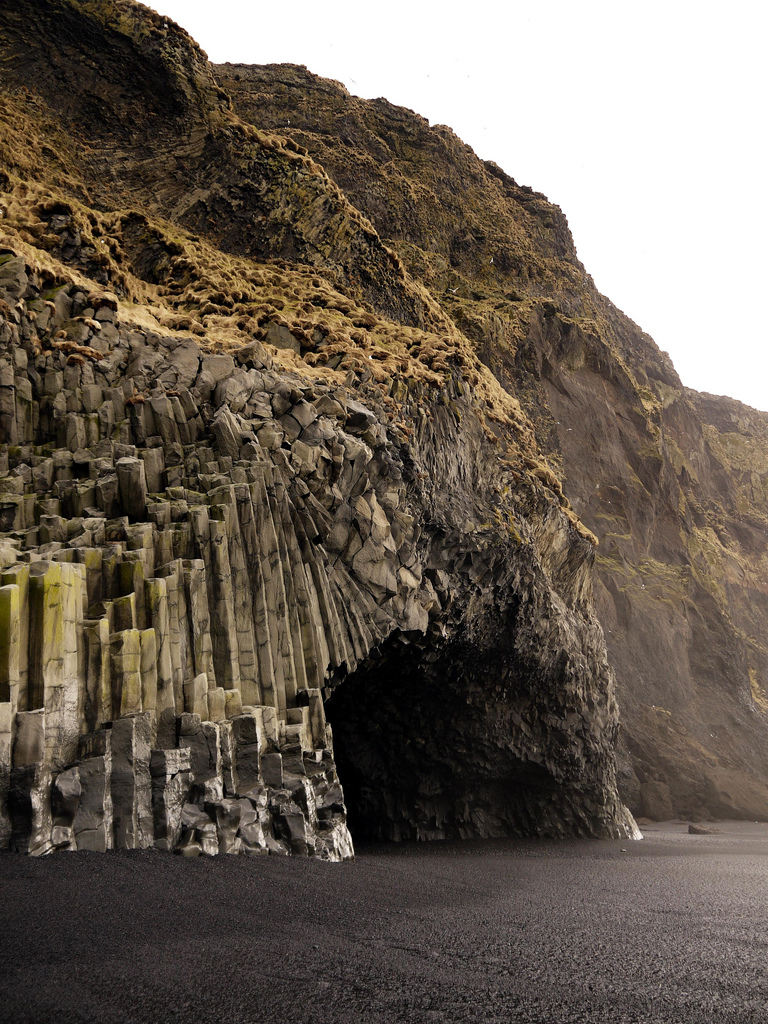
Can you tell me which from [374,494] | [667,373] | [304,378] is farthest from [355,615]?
[667,373]

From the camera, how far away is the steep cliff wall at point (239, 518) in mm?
10875

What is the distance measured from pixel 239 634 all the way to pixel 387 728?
347 inches

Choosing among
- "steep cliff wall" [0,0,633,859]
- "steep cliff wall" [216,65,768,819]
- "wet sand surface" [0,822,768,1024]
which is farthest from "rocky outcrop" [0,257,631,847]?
"steep cliff wall" [216,65,768,819]

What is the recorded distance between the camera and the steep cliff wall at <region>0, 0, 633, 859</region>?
1088cm

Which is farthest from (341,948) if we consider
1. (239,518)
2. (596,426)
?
(596,426)

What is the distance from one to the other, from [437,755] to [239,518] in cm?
1102

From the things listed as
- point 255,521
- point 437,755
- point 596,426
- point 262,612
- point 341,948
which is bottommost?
point 341,948

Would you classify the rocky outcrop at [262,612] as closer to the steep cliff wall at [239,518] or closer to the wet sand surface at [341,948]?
the steep cliff wall at [239,518]

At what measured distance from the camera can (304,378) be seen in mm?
18219

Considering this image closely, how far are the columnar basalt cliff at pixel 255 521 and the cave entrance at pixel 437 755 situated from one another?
0.09 m

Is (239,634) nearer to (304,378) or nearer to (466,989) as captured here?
(304,378)

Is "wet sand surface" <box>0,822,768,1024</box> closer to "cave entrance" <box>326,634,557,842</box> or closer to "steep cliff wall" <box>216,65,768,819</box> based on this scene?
"cave entrance" <box>326,634,557,842</box>

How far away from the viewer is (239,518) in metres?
14.3

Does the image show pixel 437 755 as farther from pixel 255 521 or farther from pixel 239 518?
pixel 239 518
